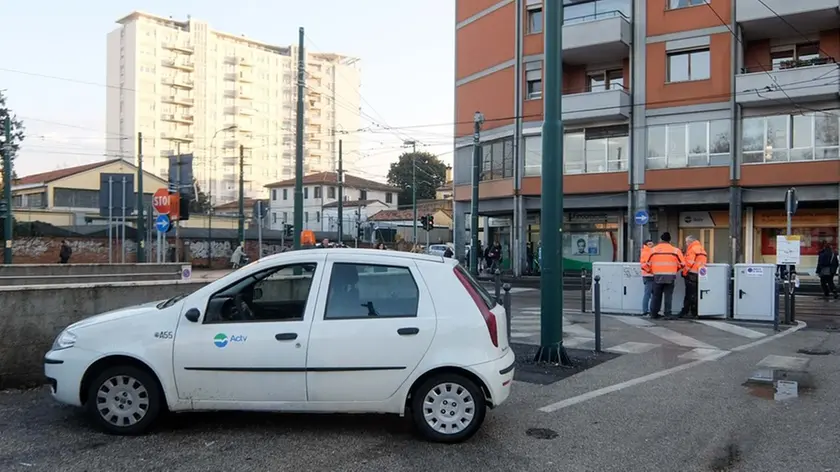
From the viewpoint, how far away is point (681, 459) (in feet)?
16.8

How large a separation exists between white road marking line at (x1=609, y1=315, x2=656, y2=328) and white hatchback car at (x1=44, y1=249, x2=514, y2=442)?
8067 mm

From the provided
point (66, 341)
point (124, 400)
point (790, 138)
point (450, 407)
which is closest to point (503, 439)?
point (450, 407)

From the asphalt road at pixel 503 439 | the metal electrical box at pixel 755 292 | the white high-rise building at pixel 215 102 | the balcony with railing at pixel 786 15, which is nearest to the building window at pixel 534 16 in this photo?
the balcony with railing at pixel 786 15

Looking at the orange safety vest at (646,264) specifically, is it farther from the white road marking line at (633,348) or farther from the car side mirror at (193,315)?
the car side mirror at (193,315)

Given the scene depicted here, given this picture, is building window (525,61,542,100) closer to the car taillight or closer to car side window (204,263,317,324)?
the car taillight

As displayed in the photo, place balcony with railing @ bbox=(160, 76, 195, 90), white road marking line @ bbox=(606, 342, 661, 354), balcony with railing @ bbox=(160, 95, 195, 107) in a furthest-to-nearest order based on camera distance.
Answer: balcony with railing @ bbox=(160, 95, 195, 107)
balcony with railing @ bbox=(160, 76, 195, 90)
white road marking line @ bbox=(606, 342, 661, 354)

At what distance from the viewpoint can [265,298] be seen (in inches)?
233

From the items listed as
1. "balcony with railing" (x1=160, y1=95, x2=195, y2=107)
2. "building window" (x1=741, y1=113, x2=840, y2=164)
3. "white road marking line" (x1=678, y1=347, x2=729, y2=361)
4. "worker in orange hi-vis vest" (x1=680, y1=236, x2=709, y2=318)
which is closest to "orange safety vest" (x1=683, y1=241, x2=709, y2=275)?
"worker in orange hi-vis vest" (x1=680, y1=236, x2=709, y2=318)

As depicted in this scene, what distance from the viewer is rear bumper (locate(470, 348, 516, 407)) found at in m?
5.39

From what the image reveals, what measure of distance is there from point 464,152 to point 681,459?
98.3ft

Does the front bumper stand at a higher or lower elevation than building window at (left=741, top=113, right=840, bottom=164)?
lower

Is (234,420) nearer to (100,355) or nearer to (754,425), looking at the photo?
(100,355)

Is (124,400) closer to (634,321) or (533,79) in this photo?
(634,321)

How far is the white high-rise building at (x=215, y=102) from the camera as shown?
9131 cm
